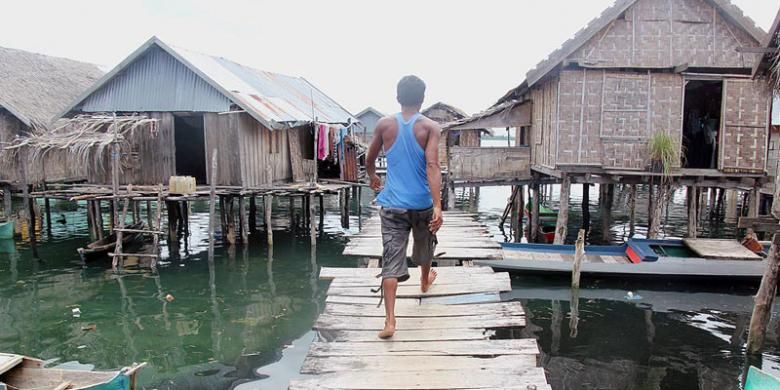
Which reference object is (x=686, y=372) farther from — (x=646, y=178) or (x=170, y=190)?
(x=170, y=190)

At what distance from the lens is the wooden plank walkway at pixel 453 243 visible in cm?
775

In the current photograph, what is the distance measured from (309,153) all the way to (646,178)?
10.9 metres

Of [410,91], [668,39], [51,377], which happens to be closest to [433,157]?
[410,91]

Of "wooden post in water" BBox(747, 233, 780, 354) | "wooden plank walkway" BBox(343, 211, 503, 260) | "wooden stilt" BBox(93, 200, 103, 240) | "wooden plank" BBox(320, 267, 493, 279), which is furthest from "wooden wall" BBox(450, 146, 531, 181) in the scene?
"wooden stilt" BBox(93, 200, 103, 240)

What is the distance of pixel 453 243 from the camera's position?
8.55 m

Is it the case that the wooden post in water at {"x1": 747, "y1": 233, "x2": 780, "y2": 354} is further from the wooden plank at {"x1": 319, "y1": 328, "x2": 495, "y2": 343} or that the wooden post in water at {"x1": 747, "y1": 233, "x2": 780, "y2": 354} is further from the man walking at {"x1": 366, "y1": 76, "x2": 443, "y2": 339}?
the man walking at {"x1": 366, "y1": 76, "x2": 443, "y2": 339}

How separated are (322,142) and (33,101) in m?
9.65

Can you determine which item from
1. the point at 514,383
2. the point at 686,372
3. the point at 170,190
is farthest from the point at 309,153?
the point at 514,383

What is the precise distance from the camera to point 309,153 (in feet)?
66.8

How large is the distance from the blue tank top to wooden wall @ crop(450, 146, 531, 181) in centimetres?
1141

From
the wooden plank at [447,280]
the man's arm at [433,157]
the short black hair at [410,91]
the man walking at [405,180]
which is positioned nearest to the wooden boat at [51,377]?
the wooden plank at [447,280]

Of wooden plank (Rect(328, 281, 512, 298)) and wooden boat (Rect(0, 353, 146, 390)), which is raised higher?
wooden plank (Rect(328, 281, 512, 298))

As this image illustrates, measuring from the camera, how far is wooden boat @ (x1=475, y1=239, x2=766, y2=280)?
41.2ft

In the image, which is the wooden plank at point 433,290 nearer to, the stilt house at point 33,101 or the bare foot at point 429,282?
the bare foot at point 429,282
